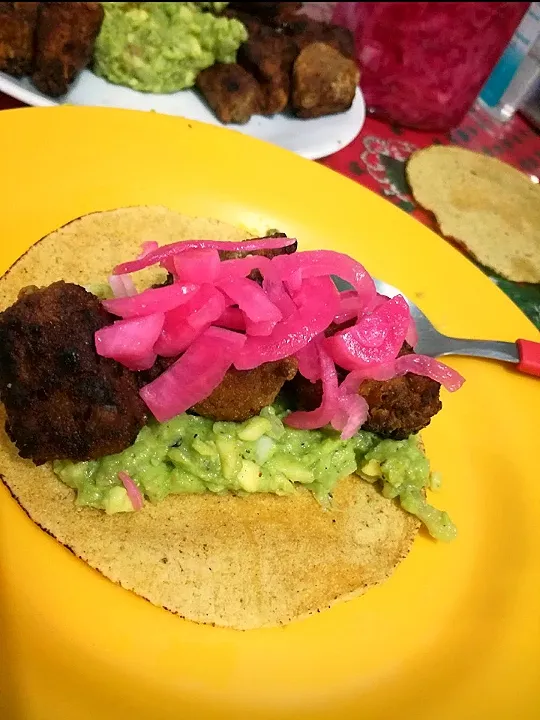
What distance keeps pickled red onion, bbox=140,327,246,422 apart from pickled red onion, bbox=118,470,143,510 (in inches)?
7.7

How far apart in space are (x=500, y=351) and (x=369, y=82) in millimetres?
2177

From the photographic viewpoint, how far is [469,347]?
2.44 metres

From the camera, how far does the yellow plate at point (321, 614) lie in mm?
1554

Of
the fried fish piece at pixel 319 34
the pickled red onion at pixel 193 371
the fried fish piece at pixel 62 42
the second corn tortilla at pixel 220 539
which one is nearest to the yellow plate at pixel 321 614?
the second corn tortilla at pixel 220 539

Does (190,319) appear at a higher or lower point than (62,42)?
higher

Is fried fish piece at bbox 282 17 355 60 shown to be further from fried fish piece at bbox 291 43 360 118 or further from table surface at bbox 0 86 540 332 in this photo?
table surface at bbox 0 86 540 332

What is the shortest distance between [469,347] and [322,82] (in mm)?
1701

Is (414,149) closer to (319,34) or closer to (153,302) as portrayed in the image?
(319,34)

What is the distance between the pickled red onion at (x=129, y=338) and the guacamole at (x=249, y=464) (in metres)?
0.27

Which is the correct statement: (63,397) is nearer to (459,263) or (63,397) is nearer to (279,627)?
(279,627)

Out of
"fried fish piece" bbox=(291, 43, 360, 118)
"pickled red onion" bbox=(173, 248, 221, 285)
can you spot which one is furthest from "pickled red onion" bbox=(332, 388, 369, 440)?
"fried fish piece" bbox=(291, 43, 360, 118)

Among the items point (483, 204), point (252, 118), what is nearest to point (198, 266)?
point (252, 118)

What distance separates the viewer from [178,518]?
1873 millimetres

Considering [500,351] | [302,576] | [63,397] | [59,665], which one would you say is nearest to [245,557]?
[302,576]
